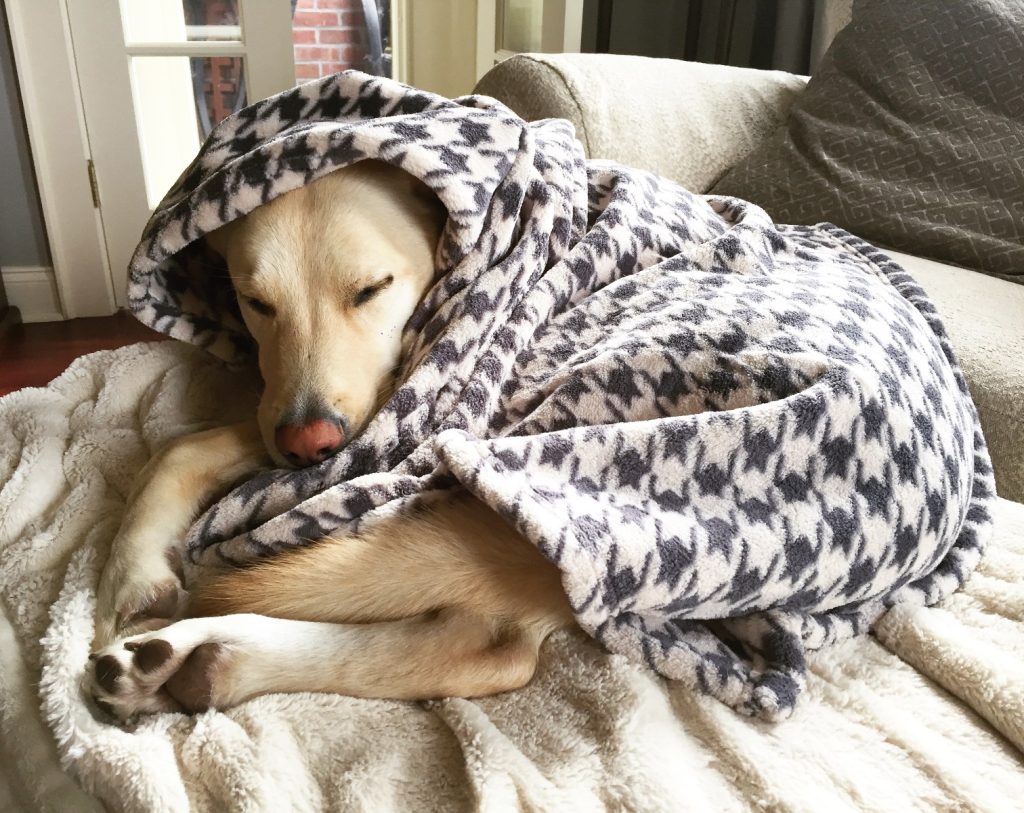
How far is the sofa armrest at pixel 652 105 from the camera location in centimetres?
168

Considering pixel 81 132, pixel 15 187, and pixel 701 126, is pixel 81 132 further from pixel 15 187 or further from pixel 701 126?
pixel 701 126

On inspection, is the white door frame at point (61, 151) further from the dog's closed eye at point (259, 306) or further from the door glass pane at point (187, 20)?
the dog's closed eye at point (259, 306)

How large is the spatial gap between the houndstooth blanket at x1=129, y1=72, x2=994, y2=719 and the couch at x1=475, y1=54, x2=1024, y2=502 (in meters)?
0.16

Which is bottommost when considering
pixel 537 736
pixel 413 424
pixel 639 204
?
pixel 537 736

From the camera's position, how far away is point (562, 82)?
168cm

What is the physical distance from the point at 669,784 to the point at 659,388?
391 millimetres

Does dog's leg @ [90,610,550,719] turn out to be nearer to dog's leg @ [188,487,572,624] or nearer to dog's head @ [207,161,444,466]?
dog's leg @ [188,487,572,624]

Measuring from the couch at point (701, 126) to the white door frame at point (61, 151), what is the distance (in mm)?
1606

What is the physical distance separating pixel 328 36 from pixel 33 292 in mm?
2614

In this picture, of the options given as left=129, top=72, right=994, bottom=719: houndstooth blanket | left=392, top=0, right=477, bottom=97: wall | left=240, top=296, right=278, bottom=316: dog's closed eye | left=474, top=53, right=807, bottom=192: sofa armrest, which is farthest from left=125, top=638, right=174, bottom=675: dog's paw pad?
left=392, top=0, right=477, bottom=97: wall

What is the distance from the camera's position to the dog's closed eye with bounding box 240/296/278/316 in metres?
1.03

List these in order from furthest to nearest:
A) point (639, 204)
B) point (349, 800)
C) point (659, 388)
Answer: point (639, 204) → point (659, 388) → point (349, 800)

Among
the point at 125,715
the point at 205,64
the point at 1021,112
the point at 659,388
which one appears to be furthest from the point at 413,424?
the point at 205,64

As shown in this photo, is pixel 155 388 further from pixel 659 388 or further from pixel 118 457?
pixel 659 388
